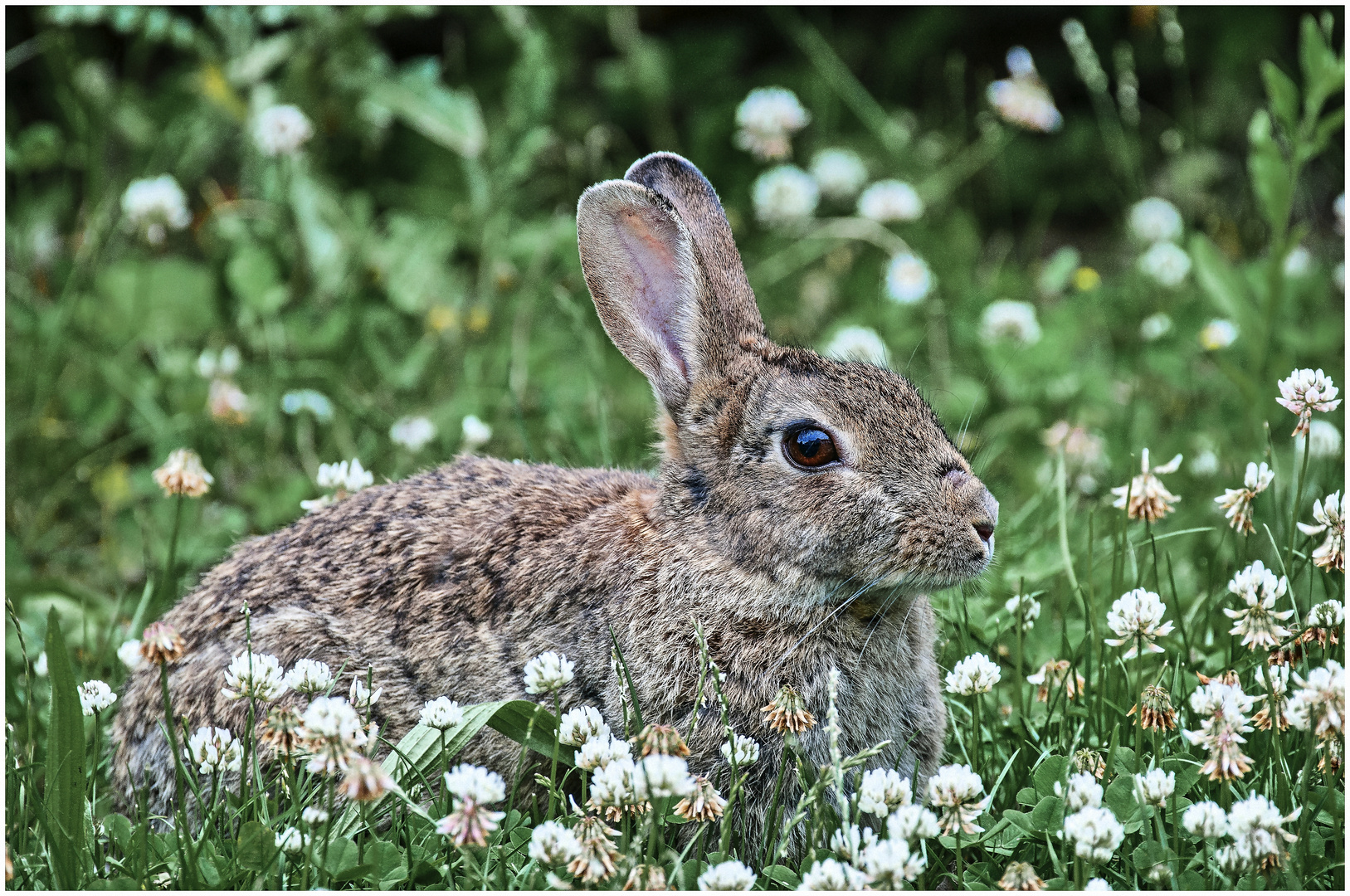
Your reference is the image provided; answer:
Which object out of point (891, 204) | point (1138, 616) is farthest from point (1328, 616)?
point (891, 204)

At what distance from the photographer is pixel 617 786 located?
289 cm

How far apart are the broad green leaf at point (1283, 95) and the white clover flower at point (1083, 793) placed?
310 cm

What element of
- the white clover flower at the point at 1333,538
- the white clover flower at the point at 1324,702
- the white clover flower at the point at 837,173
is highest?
the white clover flower at the point at 837,173

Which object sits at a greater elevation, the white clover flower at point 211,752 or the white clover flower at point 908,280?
the white clover flower at point 908,280

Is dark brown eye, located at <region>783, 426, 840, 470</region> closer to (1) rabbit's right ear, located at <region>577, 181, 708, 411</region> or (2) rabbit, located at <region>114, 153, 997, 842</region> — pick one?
(2) rabbit, located at <region>114, 153, 997, 842</region>

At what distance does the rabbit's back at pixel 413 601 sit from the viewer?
12.8ft

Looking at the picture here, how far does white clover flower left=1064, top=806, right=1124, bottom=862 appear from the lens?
9.11 ft

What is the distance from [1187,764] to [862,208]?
4387mm

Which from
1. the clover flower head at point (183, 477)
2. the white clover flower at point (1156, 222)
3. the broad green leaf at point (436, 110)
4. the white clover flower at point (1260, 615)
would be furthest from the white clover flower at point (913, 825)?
the white clover flower at point (1156, 222)

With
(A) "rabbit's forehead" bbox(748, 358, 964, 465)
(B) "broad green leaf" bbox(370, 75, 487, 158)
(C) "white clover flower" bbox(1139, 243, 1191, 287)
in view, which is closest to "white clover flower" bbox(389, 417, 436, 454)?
(B) "broad green leaf" bbox(370, 75, 487, 158)

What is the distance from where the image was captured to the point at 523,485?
4.40 metres

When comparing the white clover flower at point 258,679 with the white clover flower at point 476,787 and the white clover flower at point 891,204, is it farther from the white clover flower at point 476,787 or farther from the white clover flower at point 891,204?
the white clover flower at point 891,204

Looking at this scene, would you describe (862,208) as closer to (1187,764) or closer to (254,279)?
(254,279)

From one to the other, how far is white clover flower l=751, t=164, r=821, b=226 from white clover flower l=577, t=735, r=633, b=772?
15.1 ft
